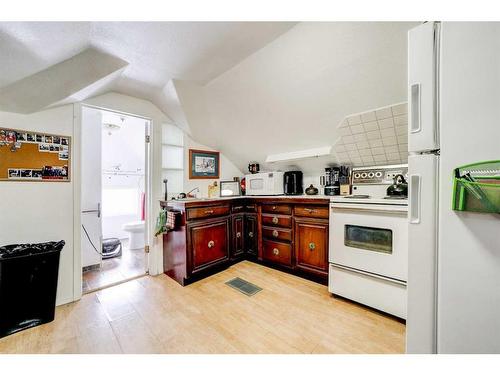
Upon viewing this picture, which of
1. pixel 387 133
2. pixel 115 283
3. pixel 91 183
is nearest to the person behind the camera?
pixel 387 133

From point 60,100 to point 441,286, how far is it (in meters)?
2.77

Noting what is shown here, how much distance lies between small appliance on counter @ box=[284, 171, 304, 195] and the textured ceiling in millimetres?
1557

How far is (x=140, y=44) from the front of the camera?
4.86 feet

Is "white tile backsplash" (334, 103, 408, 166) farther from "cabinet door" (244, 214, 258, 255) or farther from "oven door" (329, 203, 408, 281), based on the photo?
"cabinet door" (244, 214, 258, 255)

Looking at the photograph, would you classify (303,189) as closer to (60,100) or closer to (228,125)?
(228,125)

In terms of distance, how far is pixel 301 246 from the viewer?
228 cm

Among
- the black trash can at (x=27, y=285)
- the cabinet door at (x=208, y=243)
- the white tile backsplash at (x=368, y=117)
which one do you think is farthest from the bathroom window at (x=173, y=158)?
the white tile backsplash at (x=368, y=117)

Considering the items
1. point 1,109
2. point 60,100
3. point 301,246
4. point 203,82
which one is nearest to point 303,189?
point 301,246

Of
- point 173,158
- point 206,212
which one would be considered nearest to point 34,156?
point 173,158

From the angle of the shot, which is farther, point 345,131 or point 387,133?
point 345,131

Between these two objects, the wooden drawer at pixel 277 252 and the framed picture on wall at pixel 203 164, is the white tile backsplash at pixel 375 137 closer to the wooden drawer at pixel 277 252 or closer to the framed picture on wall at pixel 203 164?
the wooden drawer at pixel 277 252

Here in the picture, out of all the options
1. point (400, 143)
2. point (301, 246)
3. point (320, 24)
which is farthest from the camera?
point (301, 246)

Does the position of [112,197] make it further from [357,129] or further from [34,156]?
[357,129]

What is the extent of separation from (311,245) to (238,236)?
39.4 inches
